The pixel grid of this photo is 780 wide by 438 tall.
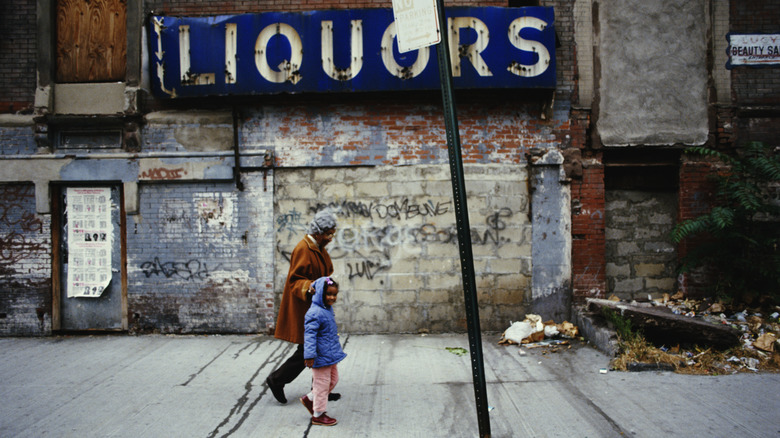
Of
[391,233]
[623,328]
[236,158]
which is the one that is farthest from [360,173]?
[623,328]

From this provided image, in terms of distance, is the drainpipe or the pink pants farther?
the drainpipe

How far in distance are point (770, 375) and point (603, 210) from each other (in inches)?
109

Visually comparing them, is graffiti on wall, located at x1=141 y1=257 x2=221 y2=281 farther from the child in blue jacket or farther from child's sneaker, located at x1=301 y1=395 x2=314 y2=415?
the child in blue jacket

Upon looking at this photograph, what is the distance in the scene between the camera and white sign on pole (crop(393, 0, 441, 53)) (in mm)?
3223

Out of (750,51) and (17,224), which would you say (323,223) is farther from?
(750,51)

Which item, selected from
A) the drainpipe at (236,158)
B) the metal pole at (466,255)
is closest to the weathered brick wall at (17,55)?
the drainpipe at (236,158)

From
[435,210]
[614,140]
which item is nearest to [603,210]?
[614,140]

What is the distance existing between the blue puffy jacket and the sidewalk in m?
0.64

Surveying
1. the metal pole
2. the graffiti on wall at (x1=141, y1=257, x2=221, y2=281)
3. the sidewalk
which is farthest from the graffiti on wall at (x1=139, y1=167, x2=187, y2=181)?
the metal pole

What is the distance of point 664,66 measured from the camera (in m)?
6.61

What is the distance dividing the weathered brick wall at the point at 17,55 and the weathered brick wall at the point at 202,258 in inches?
95.0

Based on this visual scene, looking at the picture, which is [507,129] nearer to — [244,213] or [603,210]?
[603,210]

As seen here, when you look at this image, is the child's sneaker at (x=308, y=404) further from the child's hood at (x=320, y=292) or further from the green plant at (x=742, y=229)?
the green plant at (x=742, y=229)

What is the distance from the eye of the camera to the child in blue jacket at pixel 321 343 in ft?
→ 11.8
